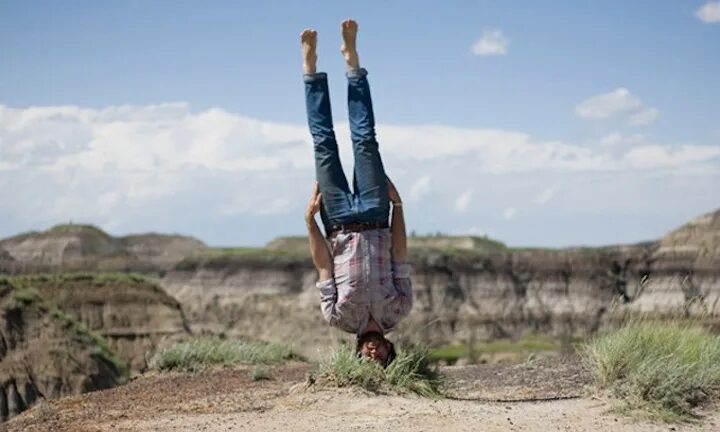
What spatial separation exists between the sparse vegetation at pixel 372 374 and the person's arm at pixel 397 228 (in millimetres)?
902

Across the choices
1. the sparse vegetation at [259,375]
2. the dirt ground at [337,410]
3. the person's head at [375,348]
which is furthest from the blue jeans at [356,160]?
the sparse vegetation at [259,375]

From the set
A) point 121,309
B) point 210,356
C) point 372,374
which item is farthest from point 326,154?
point 121,309

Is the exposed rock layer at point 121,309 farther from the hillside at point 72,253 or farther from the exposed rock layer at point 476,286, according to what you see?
the hillside at point 72,253

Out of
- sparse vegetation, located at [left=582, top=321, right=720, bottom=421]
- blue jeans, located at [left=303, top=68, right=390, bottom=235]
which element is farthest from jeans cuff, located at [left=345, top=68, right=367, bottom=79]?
sparse vegetation, located at [left=582, top=321, right=720, bottom=421]

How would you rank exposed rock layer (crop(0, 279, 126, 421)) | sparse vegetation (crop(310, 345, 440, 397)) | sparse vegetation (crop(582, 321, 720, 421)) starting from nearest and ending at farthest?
sparse vegetation (crop(582, 321, 720, 421)) < sparse vegetation (crop(310, 345, 440, 397)) < exposed rock layer (crop(0, 279, 126, 421))

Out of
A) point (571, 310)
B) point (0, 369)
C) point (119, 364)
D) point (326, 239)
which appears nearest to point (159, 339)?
point (119, 364)

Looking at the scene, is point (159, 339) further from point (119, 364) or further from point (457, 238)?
point (457, 238)

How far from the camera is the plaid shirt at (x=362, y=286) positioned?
10391 mm

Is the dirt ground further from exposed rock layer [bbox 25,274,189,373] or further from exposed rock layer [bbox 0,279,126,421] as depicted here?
exposed rock layer [bbox 25,274,189,373]

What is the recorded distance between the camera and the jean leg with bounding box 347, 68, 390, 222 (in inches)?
412

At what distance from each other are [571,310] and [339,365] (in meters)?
61.3

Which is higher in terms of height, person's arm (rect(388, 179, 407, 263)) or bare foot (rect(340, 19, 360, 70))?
bare foot (rect(340, 19, 360, 70))

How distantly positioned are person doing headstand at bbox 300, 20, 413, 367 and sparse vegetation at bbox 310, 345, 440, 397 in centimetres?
23

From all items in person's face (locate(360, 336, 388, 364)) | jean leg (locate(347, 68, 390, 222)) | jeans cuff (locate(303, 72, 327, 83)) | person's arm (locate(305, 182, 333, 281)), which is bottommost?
person's face (locate(360, 336, 388, 364))
